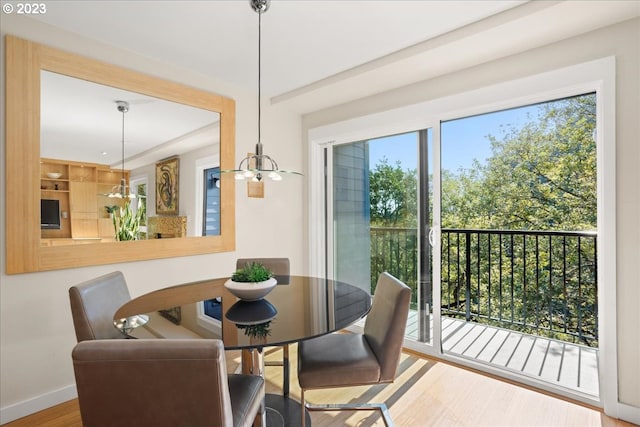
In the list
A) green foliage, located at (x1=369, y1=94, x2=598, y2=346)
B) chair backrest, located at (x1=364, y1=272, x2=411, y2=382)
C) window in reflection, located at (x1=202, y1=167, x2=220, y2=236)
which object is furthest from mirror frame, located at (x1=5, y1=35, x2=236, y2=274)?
green foliage, located at (x1=369, y1=94, x2=598, y2=346)

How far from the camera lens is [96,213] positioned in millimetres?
2309

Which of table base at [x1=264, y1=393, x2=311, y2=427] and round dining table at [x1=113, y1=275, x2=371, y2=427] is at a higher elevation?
round dining table at [x1=113, y1=275, x2=371, y2=427]

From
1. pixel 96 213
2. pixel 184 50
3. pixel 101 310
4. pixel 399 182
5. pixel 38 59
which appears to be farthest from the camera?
pixel 399 182

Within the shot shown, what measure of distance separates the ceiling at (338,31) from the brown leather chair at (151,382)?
1869 mm

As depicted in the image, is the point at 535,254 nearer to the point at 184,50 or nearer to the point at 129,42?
the point at 184,50

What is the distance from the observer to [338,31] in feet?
7.21

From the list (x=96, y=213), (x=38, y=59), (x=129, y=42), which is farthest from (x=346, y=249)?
(x=38, y=59)

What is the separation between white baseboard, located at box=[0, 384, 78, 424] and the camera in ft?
6.44

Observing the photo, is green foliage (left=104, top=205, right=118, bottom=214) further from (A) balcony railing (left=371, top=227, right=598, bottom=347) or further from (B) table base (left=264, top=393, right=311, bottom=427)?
(A) balcony railing (left=371, top=227, right=598, bottom=347)

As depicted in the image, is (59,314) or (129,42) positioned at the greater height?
(129,42)

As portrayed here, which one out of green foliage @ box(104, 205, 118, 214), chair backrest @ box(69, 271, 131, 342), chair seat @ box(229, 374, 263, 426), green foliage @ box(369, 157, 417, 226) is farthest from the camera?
green foliage @ box(369, 157, 417, 226)

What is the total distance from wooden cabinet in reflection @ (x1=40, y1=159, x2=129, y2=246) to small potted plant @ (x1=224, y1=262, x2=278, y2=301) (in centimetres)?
123

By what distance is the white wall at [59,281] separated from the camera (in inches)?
78.0

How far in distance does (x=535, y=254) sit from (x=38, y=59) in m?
4.44
